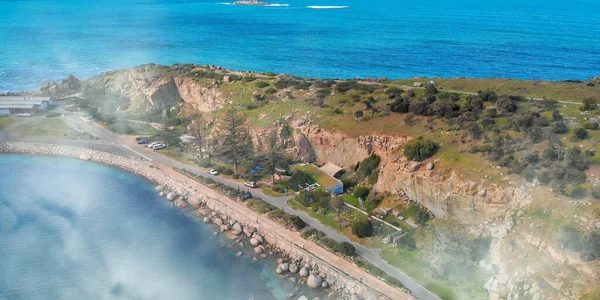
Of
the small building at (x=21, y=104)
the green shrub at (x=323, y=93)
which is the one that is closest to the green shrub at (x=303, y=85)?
the green shrub at (x=323, y=93)

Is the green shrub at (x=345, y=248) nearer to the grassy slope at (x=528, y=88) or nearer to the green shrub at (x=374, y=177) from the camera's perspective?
the green shrub at (x=374, y=177)

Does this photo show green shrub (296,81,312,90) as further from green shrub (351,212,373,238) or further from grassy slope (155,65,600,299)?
green shrub (351,212,373,238)

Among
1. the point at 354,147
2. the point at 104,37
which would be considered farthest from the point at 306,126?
the point at 104,37

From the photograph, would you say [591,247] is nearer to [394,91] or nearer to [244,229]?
[244,229]

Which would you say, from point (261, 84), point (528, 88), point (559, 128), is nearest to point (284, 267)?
point (559, 128)

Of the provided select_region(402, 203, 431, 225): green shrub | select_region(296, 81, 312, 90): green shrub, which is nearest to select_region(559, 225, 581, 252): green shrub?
select_region(402, 203, 431, 225): green shrub

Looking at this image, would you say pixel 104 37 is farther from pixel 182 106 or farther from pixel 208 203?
pixel 208 203

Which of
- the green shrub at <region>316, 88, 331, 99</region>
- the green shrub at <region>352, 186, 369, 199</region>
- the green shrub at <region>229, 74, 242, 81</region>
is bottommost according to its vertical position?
the green shrub at <region>352, 186, 369, 199</region>
